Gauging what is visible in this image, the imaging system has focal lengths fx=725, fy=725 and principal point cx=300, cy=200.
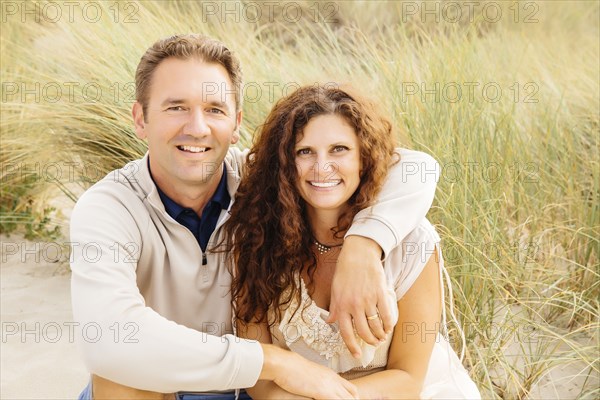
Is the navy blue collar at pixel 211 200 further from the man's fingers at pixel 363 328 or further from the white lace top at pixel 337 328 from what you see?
the man's fingers at pixel 363 328

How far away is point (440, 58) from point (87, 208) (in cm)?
261

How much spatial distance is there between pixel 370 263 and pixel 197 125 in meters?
0.80

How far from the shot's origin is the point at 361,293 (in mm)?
2068

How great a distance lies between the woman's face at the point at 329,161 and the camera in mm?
2258

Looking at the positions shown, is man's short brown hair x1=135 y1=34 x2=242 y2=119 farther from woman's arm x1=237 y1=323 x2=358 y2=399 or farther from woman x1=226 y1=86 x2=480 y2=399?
woman's arm x1=237 y1=323 x2=358 y2=399

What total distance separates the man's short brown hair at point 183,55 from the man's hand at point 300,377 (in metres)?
0.97

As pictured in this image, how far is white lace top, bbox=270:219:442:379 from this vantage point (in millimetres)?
2248

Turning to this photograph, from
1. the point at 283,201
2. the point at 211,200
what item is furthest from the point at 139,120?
the point at 283,201

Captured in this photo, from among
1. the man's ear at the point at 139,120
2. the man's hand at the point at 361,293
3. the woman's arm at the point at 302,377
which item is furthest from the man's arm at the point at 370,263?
the man's ear at the point at 139,120

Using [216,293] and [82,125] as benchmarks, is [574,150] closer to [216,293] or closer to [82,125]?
[216,293]

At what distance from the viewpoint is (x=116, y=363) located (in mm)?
1991

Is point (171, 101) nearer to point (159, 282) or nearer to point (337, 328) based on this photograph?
point (159, 282)

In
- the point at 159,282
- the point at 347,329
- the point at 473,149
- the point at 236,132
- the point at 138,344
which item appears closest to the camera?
the point at 138,344

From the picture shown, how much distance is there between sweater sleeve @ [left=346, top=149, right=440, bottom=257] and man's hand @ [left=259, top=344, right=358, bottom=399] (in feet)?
1.34
